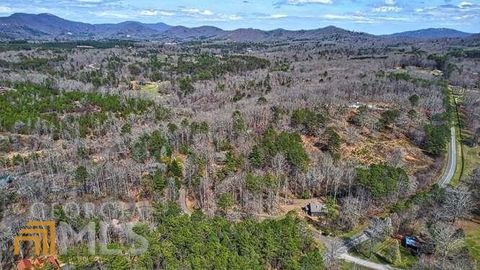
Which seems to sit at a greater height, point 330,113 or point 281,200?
point 330,113

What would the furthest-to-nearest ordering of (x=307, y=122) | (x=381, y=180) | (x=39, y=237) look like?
(x=307, y=122)
(x=381, y=180)
(x=39, y=237)

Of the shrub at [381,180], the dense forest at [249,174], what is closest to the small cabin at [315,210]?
the dense forest at [249,174]

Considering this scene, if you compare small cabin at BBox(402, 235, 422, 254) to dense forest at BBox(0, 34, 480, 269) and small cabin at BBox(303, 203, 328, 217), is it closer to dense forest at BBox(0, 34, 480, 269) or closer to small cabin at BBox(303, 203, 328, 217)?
dense forest at BBox(0, 34, 480, 269)

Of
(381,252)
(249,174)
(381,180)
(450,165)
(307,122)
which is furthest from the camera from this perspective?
(307,122)

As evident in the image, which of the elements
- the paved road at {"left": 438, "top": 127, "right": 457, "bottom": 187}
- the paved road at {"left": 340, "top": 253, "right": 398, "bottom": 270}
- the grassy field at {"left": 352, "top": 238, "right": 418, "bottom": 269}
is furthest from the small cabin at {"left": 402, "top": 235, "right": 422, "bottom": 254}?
the paved road at {"left": 438, "top": 127, "right": 457, "bottom": 187}

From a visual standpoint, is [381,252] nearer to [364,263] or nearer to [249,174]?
[364,263]

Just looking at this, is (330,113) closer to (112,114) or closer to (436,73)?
(112,114)

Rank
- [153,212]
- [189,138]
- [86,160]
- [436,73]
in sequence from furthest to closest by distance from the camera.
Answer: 1. [436,73]
2. [189,138]
3. [86,160]
4. [153,212]

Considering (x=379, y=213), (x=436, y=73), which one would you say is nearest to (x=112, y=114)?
(x=379, y=213)

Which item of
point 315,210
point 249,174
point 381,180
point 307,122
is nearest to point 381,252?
point 315,210
